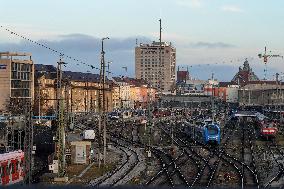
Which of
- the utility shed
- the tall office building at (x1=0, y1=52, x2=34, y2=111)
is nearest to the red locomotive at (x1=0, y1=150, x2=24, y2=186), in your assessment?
the utility shed

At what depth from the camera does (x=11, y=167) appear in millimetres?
31078

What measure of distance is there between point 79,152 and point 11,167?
606 inches

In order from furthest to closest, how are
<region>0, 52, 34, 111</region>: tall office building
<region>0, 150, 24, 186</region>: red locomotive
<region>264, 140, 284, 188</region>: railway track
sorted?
<region>0, 52, 34, 111</region>: tall office building, <region>264, 140, 284, 188</region>: railway track, <region>0, 150, 24, 186</region>: red locomotive

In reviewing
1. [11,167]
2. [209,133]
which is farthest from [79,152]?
[209,133]

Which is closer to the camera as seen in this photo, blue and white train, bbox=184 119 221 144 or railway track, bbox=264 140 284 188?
railway track, bbox=264 140 284 188

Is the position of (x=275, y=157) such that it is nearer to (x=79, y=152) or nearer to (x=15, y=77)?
(x=79, y=152)

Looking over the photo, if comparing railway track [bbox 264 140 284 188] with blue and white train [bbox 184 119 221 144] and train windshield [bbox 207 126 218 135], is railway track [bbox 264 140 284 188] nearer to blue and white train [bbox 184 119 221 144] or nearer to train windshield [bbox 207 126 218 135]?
blue and white train [bbox 184 119 221 144]

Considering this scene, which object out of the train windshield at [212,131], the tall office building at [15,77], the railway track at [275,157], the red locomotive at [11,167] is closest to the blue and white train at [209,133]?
the train windshield at [212,131]

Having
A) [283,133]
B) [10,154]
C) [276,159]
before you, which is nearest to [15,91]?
[283,133]

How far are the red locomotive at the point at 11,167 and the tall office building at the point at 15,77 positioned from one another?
89672 mm

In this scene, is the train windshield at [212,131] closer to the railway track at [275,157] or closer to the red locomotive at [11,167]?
the railway track at [275,157]

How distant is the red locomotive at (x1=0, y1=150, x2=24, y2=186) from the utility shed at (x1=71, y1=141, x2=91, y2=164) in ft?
40.9

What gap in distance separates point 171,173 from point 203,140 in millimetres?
24467

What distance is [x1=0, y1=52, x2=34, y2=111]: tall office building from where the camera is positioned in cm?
12350
